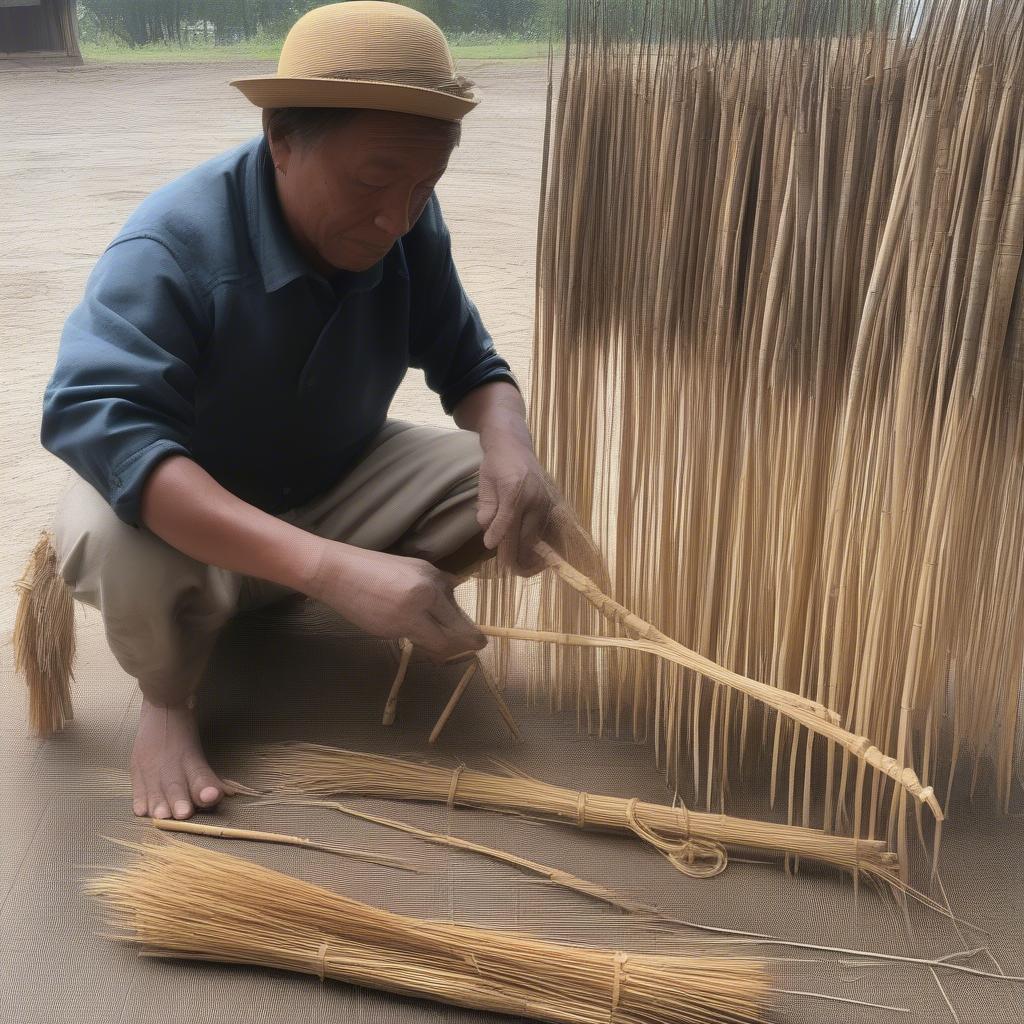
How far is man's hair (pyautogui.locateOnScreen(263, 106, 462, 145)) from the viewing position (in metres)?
1.45

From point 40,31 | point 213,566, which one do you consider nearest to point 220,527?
point 213,566

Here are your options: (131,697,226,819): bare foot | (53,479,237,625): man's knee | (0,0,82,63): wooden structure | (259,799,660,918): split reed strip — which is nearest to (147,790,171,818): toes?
(131,697,226,819): bare foot

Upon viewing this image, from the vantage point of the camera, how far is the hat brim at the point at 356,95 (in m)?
1.40

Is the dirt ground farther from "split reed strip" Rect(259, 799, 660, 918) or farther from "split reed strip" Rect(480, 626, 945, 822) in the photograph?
"split reed strip" Rect(480, 626, 945, 822)

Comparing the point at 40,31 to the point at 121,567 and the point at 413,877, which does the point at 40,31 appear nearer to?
the point at 121,567

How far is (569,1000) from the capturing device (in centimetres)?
140

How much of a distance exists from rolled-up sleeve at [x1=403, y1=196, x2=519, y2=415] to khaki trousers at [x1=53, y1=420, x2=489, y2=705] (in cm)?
9

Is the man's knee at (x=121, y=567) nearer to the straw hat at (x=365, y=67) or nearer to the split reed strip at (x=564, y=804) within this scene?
the split reed strip at (x=564, y=804)

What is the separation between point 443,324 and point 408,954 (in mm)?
937

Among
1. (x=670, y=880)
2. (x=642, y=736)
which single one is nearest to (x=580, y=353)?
(x=642, y=736)

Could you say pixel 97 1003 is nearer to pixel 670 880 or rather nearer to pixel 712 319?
pixel 670 880

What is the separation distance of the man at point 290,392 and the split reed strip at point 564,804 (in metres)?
0.13

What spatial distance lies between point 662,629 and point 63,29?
7.52 metres

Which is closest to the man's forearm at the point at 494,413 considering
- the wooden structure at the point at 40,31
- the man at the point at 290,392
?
the man at the point at 290,392
